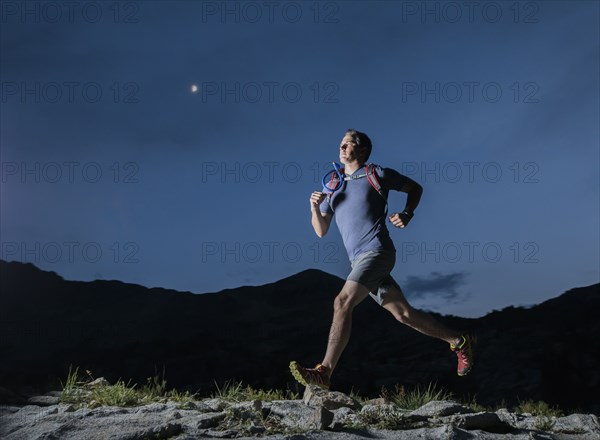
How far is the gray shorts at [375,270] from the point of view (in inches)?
216

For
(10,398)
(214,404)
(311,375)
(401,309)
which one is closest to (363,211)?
(401,309)

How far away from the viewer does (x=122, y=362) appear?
15688 mm

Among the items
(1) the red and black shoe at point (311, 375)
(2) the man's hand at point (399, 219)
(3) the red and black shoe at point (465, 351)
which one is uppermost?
(2) the man's hand at point (399, 219)

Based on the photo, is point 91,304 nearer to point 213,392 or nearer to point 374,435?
point 213,392

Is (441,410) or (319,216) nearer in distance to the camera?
(441,410)

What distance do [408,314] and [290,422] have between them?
1.61m

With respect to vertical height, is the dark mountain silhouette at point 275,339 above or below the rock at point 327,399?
above

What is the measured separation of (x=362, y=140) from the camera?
236 inches

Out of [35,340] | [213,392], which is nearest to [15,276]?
[35,340]

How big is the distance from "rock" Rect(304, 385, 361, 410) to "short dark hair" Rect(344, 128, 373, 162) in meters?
2.09

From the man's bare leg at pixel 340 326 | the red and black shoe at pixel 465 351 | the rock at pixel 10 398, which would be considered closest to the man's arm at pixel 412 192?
the man's bare leg at pixel 340 326

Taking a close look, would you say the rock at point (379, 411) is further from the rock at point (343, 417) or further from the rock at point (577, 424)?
the rock at point (577, 424)

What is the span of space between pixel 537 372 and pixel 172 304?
9673mm

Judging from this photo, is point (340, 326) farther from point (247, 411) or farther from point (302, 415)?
point (247, 411)
